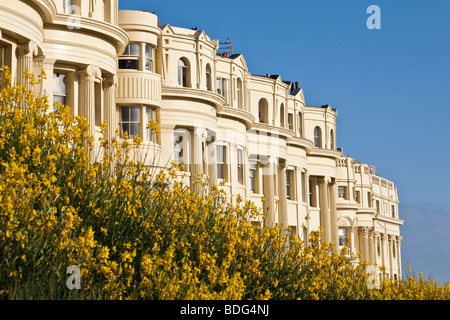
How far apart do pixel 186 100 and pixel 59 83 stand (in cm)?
985

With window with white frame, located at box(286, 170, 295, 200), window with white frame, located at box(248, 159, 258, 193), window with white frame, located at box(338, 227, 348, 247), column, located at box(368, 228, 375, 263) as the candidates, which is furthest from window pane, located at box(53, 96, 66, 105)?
column, located at box(368, 228, 375, 263)

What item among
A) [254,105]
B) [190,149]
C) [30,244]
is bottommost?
[30,244]

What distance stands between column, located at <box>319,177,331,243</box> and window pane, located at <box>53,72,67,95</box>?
31.5 m

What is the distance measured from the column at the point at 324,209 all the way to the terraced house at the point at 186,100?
0.07 meters

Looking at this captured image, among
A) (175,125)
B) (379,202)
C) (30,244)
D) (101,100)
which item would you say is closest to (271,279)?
(30,244)

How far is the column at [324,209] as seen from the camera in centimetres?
5775

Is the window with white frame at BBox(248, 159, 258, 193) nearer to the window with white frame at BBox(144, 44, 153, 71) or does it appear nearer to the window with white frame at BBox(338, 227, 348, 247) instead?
the window with white frame at BBox(144, 44, 153, 71)

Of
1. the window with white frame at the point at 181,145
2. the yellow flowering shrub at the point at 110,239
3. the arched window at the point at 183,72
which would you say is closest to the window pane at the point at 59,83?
the window with white frame at the point at 181,145

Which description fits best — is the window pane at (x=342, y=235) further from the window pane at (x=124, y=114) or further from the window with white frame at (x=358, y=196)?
the window pane at (x=124, y=114)

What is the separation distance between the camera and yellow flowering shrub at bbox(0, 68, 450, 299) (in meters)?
11.5

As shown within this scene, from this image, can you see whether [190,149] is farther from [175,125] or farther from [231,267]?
[231,267]

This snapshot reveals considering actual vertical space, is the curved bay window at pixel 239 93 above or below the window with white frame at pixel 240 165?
above

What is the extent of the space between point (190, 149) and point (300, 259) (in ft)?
71.9
